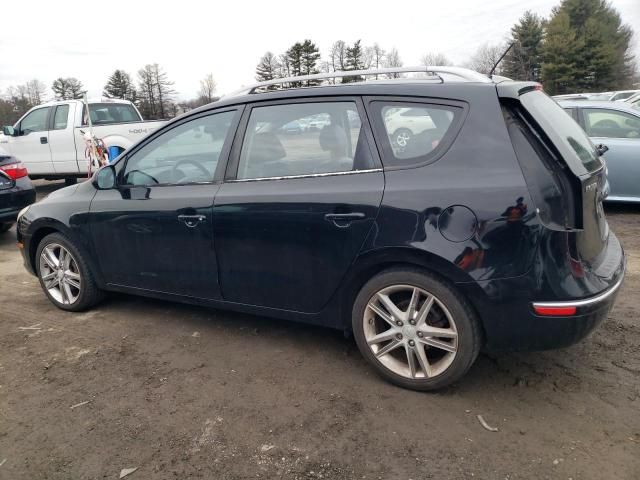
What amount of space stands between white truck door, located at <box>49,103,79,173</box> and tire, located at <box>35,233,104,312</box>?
7338 mm

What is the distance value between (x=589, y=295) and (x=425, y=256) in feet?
2.65

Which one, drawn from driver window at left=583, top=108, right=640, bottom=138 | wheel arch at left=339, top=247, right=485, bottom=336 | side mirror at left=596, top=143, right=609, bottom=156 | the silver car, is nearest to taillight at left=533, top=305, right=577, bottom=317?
wheel arch at left=339, top=247, right=485, bottom=336

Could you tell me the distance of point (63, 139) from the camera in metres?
10.8

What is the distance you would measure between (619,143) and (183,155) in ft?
19.7

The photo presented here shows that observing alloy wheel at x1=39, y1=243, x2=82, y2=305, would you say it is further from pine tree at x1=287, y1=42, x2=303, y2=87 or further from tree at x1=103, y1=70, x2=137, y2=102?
tree at x1=103, y1=70, x2=137, y2=102

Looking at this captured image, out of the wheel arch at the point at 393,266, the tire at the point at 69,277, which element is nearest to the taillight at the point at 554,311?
the wheel arch at the point at 393,266

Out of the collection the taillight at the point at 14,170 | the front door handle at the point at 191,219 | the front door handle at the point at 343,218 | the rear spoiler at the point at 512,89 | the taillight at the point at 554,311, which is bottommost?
the taillight at the point at 554,311

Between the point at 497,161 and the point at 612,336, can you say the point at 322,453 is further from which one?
the point at 612,336

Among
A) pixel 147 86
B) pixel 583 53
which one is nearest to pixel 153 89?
pixel 147 86

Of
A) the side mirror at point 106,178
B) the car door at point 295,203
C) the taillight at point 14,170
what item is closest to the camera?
the car door at point 295,203

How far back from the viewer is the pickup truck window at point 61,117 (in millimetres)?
10859

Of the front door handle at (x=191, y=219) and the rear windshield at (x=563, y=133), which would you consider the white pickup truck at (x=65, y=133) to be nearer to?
the front door handle at (x=191, y=219)

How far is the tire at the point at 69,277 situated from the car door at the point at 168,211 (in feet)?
0.80

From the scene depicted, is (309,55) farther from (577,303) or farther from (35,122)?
(577,303)
